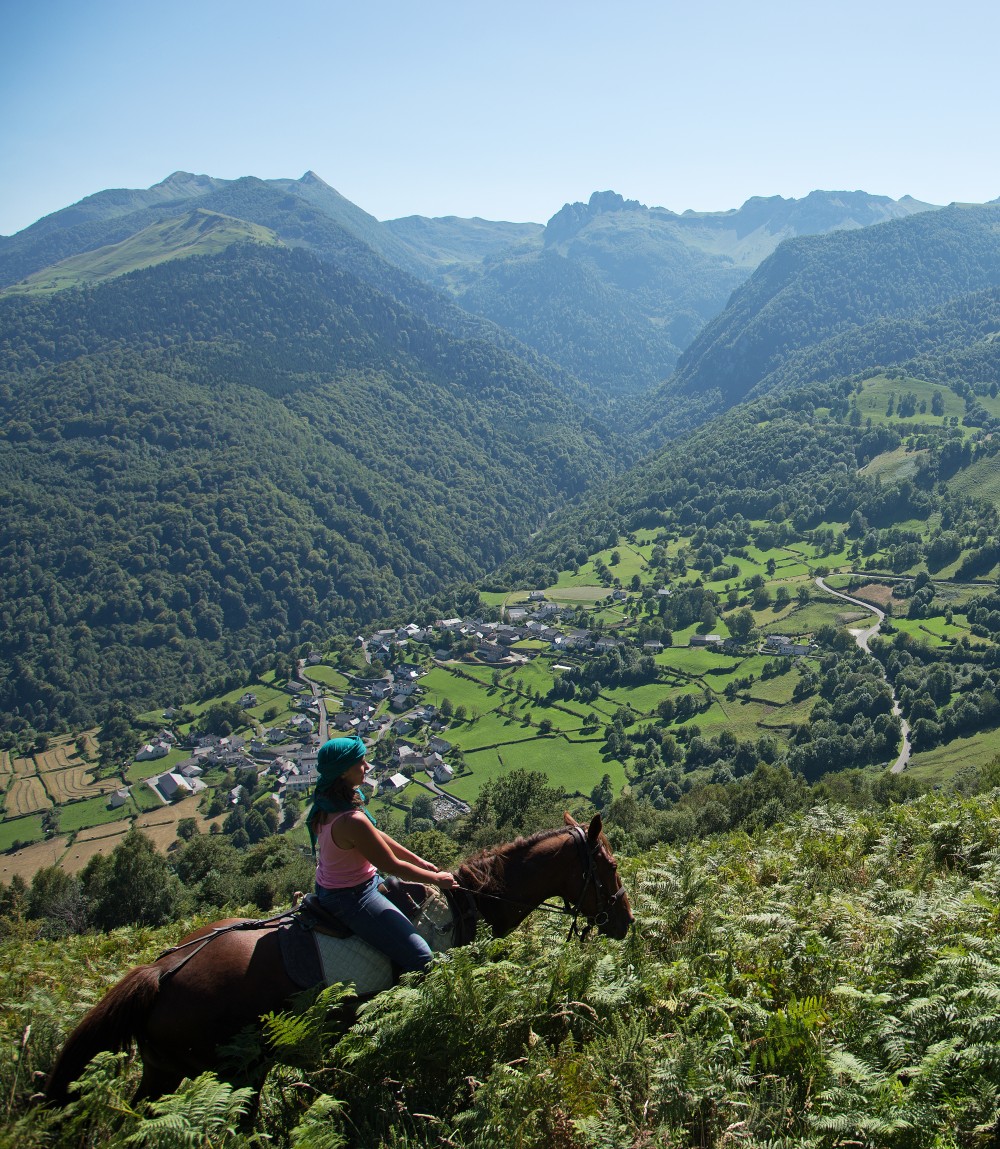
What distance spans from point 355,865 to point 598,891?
2.94 metres

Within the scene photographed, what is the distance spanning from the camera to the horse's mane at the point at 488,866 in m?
7.51

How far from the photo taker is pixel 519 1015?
6055mm

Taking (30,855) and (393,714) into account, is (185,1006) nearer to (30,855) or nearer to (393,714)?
(30,855)

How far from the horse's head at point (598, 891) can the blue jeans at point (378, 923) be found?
2.13 metres

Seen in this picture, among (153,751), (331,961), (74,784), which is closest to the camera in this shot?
(331,961)

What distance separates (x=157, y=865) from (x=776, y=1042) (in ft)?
127

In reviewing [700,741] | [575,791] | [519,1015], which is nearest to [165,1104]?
[519,1015]

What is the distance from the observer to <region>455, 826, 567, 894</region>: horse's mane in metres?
7.51

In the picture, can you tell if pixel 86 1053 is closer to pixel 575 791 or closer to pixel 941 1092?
pixel 941 1092

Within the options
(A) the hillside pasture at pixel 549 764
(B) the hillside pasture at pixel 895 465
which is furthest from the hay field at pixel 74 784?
(B) the hillside pasture at pixel 895 465

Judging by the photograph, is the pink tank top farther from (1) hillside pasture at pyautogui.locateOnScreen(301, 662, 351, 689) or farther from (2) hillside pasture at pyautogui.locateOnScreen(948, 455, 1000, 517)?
(2) hillside pasture at pyautogui.locateOnScreen(948, 455, 1000, 517)

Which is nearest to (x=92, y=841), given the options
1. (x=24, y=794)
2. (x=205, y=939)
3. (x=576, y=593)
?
(x=24, y=794)

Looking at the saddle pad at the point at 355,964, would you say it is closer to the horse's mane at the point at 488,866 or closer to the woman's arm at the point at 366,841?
the woman's arm at the point at 366,841

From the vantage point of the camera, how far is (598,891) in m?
8.08
